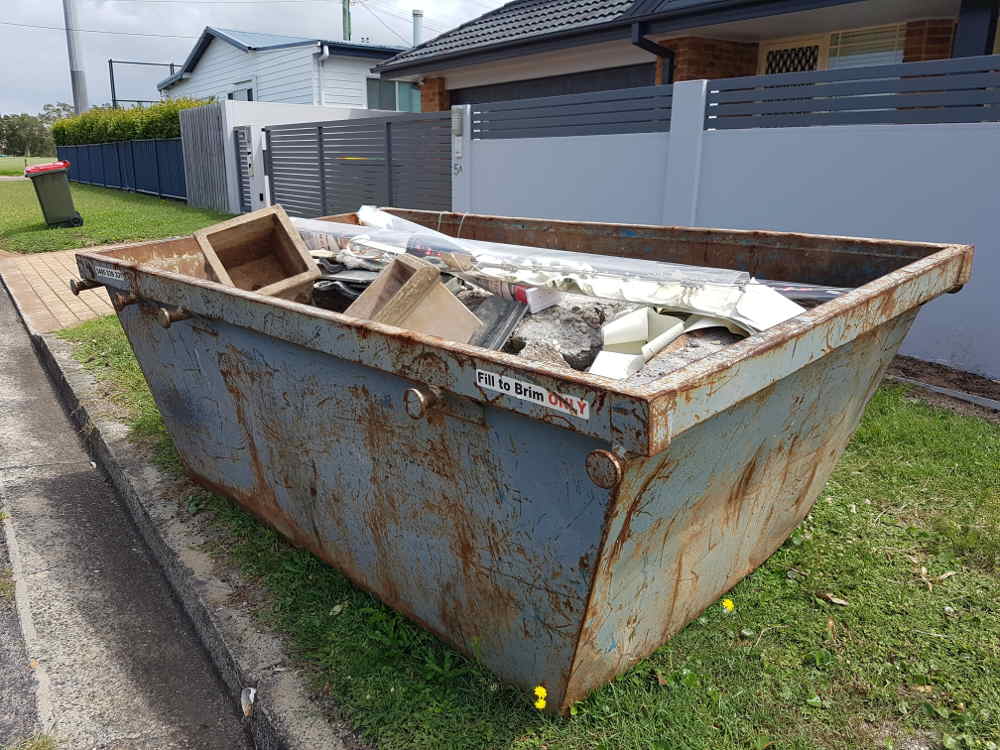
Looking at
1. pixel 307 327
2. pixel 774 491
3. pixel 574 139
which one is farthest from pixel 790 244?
pixel 574 139

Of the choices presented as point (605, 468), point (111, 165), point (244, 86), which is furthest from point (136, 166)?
point (605, 468)

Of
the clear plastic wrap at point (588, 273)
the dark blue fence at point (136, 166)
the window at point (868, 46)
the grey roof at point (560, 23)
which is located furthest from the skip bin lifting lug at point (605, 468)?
the dark blue fence at point (136, 166)

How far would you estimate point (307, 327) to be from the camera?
2.23 metres

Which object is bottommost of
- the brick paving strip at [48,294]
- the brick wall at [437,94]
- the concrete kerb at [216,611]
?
the concrete kerb at [216,611]

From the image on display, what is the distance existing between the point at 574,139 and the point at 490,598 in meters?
6.82

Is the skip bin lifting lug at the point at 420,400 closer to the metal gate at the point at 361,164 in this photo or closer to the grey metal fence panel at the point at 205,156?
the metal gate at the point at 361,164

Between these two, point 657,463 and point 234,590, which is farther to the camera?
point 234,590

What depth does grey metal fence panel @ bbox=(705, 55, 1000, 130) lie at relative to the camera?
17.0 feet

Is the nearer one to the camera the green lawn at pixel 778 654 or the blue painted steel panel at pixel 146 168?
the green lawn at pixel 778 654

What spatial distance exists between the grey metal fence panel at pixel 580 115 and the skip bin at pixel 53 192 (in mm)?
8804

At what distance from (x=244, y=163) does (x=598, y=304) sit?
1542 cm

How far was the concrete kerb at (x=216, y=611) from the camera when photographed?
2.26 metres

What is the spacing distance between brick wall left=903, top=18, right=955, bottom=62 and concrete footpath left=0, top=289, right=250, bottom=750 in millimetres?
9231

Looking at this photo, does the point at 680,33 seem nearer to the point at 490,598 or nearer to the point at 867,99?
the point at 867,99
